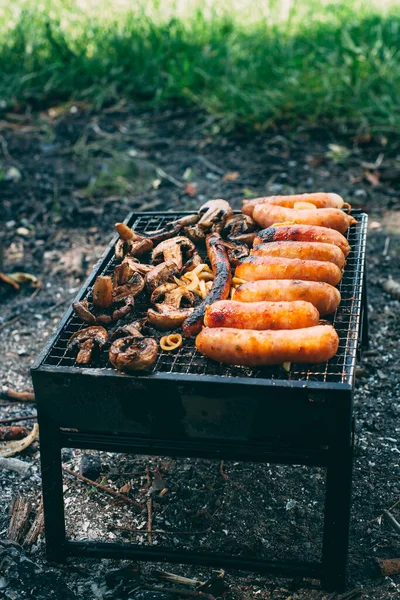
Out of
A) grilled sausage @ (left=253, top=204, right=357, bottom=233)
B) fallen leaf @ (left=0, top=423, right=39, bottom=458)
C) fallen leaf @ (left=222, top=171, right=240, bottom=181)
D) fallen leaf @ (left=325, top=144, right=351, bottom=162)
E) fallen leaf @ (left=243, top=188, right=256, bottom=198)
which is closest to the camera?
grilled sausage @ (left=253, top=204, right=357, bottom=233)

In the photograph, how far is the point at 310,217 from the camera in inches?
165

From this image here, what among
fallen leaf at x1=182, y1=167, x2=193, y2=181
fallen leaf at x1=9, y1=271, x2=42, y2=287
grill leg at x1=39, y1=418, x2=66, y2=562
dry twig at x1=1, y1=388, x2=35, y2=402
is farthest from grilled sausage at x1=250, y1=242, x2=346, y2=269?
fallen leaf at x1=182, y1=167, x2=193, y2=181

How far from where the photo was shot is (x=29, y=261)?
21.8 feet

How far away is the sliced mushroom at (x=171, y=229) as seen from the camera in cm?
Result: 436

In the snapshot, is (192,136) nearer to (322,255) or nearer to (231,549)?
(322,255)

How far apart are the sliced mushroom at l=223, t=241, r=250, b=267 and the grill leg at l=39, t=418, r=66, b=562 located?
52.2 inches

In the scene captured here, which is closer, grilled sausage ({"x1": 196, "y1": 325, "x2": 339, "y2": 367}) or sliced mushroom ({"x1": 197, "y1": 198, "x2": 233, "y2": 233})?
grilled sausage ({"x1": 196, "y1": 325, "x2": 339, "y2": 367})

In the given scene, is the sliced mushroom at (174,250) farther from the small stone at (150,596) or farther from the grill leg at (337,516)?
the small stone at (150,596)

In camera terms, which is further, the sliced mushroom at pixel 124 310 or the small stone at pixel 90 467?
the small stone at pixel 90 467

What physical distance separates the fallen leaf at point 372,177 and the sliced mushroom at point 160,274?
13.2 feet

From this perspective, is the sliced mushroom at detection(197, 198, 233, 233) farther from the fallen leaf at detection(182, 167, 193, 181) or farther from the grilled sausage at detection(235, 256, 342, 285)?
the fallen leaf at detection(182, 167, 193, 181)

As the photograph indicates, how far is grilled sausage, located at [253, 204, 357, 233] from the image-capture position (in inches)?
165

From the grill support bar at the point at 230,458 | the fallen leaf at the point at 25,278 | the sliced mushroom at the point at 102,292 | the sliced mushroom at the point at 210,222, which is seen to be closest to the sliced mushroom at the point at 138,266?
the sliced mushroom at the point at 102,292

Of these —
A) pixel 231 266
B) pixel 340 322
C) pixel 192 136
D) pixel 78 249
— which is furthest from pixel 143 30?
pixel 340 322
